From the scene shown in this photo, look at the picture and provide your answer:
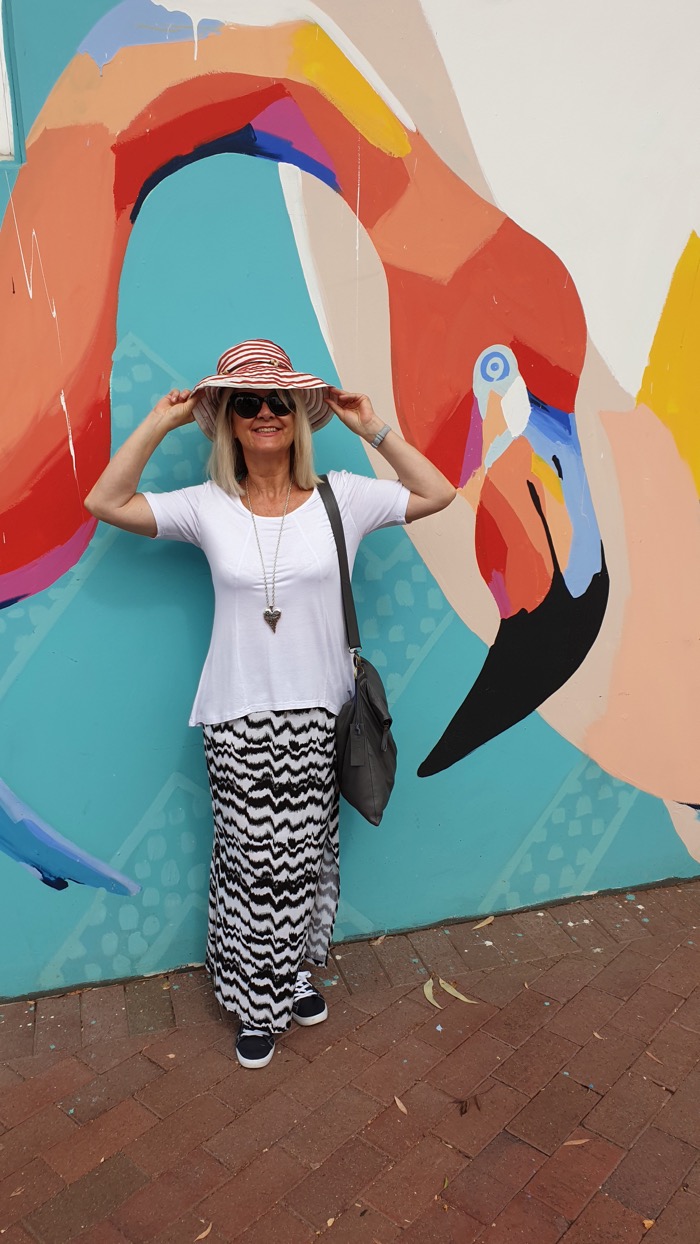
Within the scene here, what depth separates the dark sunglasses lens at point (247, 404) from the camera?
2.49 m

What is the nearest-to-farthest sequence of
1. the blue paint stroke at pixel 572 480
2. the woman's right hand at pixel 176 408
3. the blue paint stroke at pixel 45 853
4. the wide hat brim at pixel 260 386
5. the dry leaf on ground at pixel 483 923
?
the wide hat brim at pixel 260 386
the woman's right hand at pixel 176 408
the blue paint stroke at pixel 45 853
the blue paint stroke at pixel 572 480
the dry leaf on ground at pixel 483 923

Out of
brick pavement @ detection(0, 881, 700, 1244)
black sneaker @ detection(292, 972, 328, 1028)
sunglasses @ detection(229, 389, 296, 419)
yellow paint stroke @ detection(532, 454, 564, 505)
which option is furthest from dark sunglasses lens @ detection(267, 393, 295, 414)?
brick pavement @ detection(0, 881, 700, 1244)

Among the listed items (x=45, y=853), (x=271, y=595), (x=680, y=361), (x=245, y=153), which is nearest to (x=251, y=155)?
(x=245, y=153)

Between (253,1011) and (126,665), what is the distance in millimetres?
1267

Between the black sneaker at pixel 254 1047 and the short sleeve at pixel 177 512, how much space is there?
1.69 meters

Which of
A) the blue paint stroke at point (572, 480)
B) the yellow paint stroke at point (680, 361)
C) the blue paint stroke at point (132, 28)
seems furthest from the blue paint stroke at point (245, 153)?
the yellow paint stroke at point (680, 361)

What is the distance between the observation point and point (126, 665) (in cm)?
293

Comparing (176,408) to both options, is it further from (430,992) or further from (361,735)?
(430,992)

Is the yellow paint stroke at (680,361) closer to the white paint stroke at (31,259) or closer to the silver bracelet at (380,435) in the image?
the silver bracelet at (380,435)

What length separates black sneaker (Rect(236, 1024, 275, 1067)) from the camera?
8.98ft

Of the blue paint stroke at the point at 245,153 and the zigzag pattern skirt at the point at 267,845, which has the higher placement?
the blue paint stroke at the point at 245,153

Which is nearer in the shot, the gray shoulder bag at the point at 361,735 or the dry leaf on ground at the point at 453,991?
the gray shoulder bag at the point at 361,735

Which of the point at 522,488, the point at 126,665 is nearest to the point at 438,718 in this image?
the point at 522,488

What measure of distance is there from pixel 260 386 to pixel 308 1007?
84.4 inches
